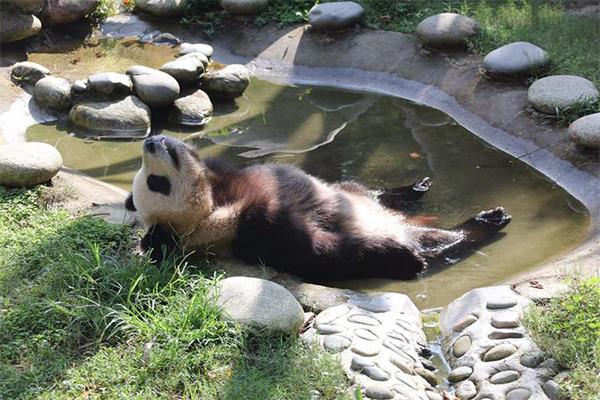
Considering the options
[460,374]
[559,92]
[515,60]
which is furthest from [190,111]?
[460,374]

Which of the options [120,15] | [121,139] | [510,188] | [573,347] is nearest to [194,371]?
[573,347]

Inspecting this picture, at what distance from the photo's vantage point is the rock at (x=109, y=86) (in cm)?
909

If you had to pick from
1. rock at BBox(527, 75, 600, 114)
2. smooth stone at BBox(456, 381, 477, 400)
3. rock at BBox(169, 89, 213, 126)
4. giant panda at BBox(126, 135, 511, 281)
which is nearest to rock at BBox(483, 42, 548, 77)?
rock at BBox(527, 75, 600, 114)

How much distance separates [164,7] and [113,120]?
10.8 feet

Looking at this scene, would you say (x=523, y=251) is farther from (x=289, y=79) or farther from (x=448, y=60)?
(x=289, y=79)

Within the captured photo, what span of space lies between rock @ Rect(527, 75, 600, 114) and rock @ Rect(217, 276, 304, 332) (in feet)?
13.0

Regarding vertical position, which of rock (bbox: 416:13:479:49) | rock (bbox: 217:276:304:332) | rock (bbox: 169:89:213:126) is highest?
rock (bbox: 217:276:304:332)

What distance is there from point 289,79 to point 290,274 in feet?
16.6

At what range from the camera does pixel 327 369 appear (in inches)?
179

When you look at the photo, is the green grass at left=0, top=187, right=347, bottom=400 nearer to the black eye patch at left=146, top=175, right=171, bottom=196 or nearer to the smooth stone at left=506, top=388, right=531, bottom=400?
the black eye patch at left=146, top=175, right=171, bottom=196

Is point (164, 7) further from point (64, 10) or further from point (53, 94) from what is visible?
point (53, 94)

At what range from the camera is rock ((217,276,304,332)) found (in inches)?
188

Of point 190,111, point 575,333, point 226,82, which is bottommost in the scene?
point 190,111

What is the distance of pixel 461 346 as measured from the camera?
4.93 m
